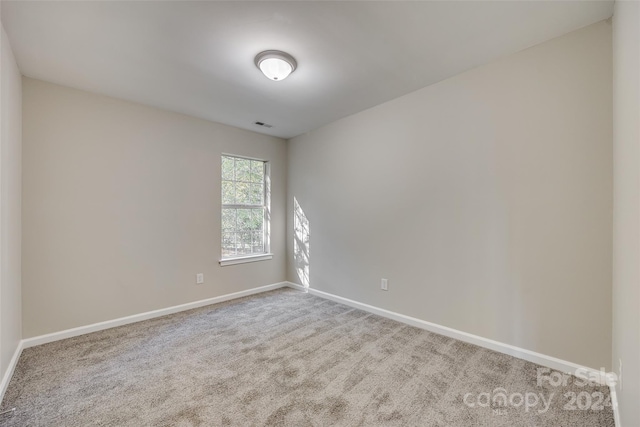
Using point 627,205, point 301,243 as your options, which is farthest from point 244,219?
point 627,205

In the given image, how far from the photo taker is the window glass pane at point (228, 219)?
3857 millimetres

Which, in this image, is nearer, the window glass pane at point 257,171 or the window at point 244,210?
the window at point 244,210

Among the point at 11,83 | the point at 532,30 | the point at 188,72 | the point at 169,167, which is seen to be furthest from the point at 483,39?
the point at 11,83

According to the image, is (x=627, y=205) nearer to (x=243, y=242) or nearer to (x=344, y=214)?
(x=344, y=214)

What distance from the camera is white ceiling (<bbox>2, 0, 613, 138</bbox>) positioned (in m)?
1.68

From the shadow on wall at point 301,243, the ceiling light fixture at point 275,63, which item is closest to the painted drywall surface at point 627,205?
the ceiling light fixture at point 275,63

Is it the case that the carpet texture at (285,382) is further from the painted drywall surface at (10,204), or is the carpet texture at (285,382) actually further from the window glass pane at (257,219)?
the window glass pane at (257,219)

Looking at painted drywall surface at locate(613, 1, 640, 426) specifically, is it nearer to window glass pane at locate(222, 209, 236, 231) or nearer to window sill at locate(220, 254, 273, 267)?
window sill at locate(220, 254, 273, 267)

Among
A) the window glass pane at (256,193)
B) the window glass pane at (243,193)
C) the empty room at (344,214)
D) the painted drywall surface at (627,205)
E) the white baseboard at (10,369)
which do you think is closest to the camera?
the painted drywall surface at (627,205)

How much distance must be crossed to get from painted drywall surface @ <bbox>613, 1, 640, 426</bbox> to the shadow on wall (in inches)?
124

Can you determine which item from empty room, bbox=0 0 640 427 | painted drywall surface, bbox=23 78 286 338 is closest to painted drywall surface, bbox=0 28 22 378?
empty room, bbox=0 0 640 427

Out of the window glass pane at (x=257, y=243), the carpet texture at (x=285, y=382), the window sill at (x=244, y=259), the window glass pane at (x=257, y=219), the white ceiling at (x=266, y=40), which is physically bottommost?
the carpet texture at (x=285, y=382)

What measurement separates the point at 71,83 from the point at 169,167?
43.5 inches

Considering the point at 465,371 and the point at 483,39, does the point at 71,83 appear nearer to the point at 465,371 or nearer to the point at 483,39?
the point at 483,39
